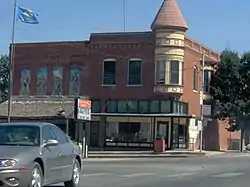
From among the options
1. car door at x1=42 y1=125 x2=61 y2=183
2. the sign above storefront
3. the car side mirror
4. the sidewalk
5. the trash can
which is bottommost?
the sidewalk

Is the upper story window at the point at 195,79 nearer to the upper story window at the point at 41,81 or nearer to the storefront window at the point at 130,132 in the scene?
the storefront window at the point at 130,132

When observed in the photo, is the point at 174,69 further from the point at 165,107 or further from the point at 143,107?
the point at 143,107

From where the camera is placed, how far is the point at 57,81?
5509 cm

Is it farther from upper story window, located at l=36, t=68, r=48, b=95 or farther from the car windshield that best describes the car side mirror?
upper story window, located at l=36, t=68, r=48, b=95

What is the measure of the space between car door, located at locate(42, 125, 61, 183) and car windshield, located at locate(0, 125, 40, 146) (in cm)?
20

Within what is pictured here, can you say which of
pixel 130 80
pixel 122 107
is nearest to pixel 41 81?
pixel 122 107

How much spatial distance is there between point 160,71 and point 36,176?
38133mm

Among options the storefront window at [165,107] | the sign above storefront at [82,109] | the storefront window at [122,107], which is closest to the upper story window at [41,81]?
the storefront window at [122,107]

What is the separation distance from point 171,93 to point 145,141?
4.54 m

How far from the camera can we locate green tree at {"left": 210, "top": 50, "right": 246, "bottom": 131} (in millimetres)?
57625

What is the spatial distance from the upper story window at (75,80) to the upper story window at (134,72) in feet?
14.1

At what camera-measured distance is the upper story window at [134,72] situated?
2062 inches

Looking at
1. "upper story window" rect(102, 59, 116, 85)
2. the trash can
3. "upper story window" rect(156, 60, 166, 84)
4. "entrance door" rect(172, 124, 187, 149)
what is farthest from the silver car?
"upper story window" rect(102, 59, 116, 85)

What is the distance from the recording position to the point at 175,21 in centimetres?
5084
